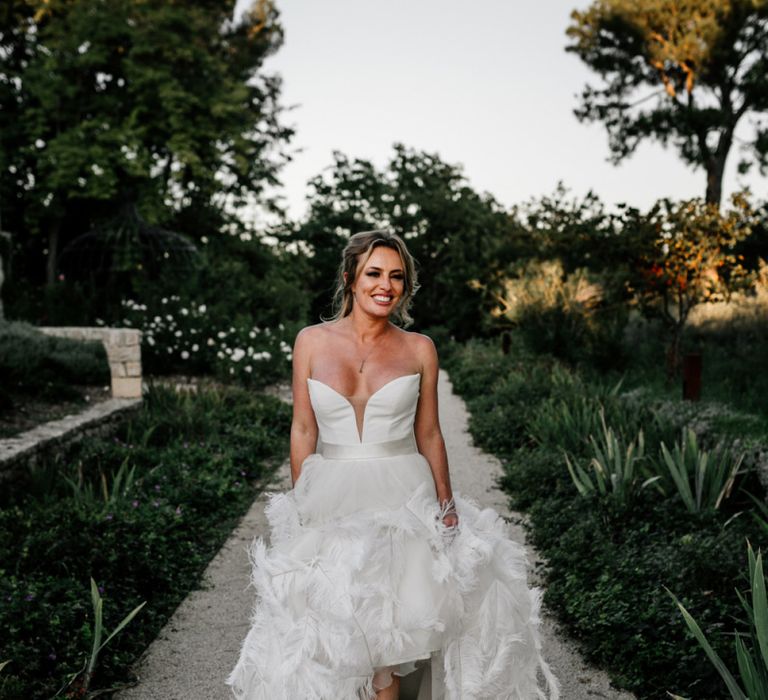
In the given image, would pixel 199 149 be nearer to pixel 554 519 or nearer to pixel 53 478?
pixel 53 478

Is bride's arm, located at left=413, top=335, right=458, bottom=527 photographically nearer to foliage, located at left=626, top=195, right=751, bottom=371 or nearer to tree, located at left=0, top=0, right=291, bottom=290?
foliage, located at left=626, top=195, right=751, bottom=371

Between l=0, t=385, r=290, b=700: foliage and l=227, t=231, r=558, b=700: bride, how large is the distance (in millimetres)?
1431

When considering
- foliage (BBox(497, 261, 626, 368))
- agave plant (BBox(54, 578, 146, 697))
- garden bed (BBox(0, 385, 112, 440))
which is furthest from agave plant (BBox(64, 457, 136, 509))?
foliage (BBox(497, 261, 626, 368))

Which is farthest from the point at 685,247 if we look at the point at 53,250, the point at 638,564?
the point at 53,250

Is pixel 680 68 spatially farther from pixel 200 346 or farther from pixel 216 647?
pixel 216 647

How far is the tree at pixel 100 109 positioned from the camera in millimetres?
15688

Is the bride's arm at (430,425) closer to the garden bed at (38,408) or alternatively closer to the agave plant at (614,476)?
the agave plant at (614,476)

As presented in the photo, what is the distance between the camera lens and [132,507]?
5.30 meters

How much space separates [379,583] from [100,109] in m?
16.7

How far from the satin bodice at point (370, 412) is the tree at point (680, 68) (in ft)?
65.0

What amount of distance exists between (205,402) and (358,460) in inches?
290

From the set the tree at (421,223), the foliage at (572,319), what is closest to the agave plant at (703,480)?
the foliage at (572,319)

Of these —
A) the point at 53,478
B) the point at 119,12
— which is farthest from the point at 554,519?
the point at 119,12

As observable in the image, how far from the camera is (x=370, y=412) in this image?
8.02 ft
